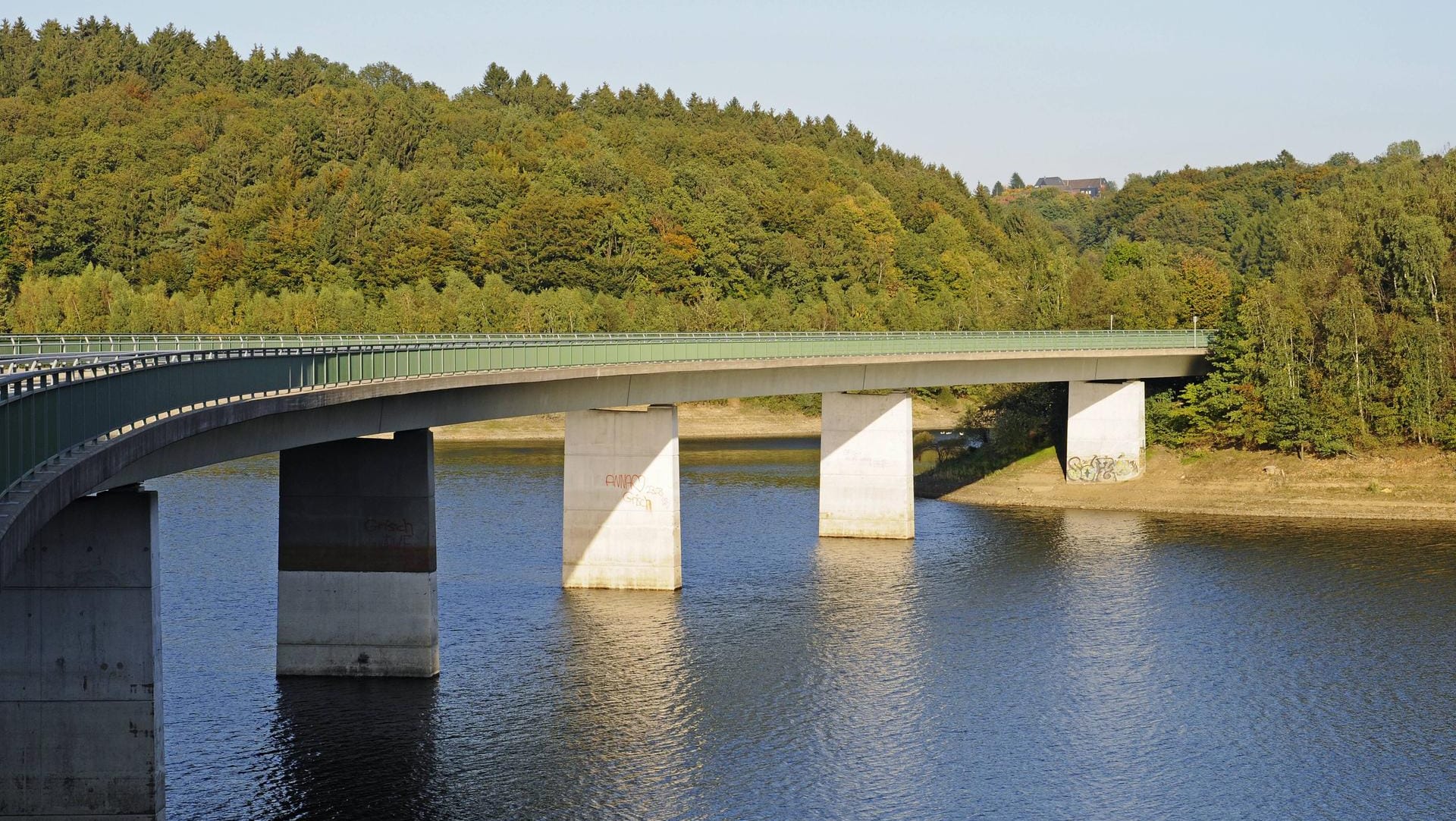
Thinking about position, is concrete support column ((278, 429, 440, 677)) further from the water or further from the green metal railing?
the green metal railing

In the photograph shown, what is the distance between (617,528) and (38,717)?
105ft

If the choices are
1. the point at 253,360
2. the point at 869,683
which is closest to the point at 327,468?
the point at 253,360

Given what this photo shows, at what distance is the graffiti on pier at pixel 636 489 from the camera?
6197 cm

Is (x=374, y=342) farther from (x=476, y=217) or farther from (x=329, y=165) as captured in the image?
(x=329, y=165)

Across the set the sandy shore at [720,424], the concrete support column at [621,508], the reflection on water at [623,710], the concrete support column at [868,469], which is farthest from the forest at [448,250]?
the reflection on water at [623,710]

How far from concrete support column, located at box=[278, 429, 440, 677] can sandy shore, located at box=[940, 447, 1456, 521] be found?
53.9m

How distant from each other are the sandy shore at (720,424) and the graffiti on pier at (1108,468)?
150 feet

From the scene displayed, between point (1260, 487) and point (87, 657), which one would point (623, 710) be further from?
point (1260, 487)

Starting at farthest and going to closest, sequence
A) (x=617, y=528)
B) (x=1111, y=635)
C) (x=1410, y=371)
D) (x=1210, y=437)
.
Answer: (x=1210, y=437) < (x=1410, y=371) < (x=617, y=528) < (x=1111, y=635)

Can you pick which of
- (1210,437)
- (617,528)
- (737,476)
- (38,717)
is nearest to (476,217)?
(737,476)

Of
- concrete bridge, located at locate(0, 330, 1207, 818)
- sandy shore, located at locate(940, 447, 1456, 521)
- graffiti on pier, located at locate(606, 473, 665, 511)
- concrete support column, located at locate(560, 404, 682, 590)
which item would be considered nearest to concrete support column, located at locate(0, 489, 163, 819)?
concrete bridge, located at locate(0, 330, 1207, 818)

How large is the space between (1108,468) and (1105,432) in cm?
232

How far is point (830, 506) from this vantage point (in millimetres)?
79125

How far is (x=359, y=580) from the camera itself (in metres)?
46.7
